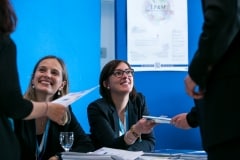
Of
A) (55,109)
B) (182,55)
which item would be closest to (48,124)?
(55,109)

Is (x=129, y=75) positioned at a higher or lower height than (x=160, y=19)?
lower

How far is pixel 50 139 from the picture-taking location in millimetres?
2395

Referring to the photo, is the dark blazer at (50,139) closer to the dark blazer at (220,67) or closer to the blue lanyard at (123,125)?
the blue lanyard at (123,125)

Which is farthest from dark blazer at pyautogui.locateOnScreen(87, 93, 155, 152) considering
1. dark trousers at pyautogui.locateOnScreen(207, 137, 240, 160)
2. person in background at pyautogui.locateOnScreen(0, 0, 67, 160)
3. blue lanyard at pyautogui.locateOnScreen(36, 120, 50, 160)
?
dark trousers at pyautogui.locateOnScreen(207, 137, 240, 160)

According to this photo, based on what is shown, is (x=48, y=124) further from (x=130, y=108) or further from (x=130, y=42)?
(x=130, y=42)

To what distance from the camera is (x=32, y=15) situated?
3.46 metres

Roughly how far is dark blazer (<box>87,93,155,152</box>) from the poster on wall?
676mm

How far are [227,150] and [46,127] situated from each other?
1.44 meters

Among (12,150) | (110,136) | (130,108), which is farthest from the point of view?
(130,108)

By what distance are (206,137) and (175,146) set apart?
7.94 feet

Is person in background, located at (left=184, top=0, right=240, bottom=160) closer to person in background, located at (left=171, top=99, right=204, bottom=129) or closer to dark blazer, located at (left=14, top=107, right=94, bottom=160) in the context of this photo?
person in background, located at (left=171, top=99, right=204, bottom=129)

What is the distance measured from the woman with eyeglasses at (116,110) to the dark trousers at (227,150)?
1.44 metres

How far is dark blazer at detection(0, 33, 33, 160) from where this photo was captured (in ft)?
4.72

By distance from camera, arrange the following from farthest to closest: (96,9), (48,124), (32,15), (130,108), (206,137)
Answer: (96,9) < (32,15) < (130,108) < (48,124) < (206,137)
